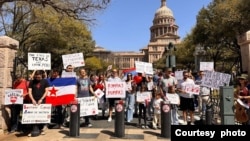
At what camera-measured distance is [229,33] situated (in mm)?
33969

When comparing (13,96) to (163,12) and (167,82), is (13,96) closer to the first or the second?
(167,82)

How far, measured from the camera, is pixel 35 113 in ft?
30.6

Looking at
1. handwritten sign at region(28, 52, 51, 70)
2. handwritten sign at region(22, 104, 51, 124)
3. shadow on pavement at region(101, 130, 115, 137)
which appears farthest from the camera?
handwritten sign at region(28, 52, 51, 70)

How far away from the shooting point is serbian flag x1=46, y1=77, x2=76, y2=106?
10.1 meters

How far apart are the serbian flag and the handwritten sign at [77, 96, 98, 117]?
33 cm

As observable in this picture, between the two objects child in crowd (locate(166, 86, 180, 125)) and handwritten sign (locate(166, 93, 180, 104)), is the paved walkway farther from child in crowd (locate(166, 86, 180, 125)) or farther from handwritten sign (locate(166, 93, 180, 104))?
handwritten sign (locate(166, 93, 180, 104))

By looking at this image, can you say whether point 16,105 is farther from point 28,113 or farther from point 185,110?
point 185,110

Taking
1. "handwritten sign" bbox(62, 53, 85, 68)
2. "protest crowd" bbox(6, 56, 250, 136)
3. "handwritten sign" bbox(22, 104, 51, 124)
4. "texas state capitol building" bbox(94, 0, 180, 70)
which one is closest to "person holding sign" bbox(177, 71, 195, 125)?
"protest crowd" bbox(6, 56, 250, 136)

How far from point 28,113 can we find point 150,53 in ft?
498

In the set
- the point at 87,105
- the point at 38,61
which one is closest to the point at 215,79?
the point at 87,105

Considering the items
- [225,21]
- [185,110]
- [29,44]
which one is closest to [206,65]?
[185,110]

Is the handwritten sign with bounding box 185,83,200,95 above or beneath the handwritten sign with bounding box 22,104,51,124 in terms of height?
above

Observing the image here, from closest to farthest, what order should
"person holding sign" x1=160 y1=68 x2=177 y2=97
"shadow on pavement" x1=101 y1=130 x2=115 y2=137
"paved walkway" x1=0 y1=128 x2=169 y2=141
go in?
"paved walkway" x1=0 y1=128 x2=169 y2=141 < "shadow on pavement" x1=101 y1=130 x2=115 y2=137 < "person holding sign" x1=160 y1=68 x2=177 y2=97

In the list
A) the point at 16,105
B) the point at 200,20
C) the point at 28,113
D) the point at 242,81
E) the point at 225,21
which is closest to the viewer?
the point at 242,81
